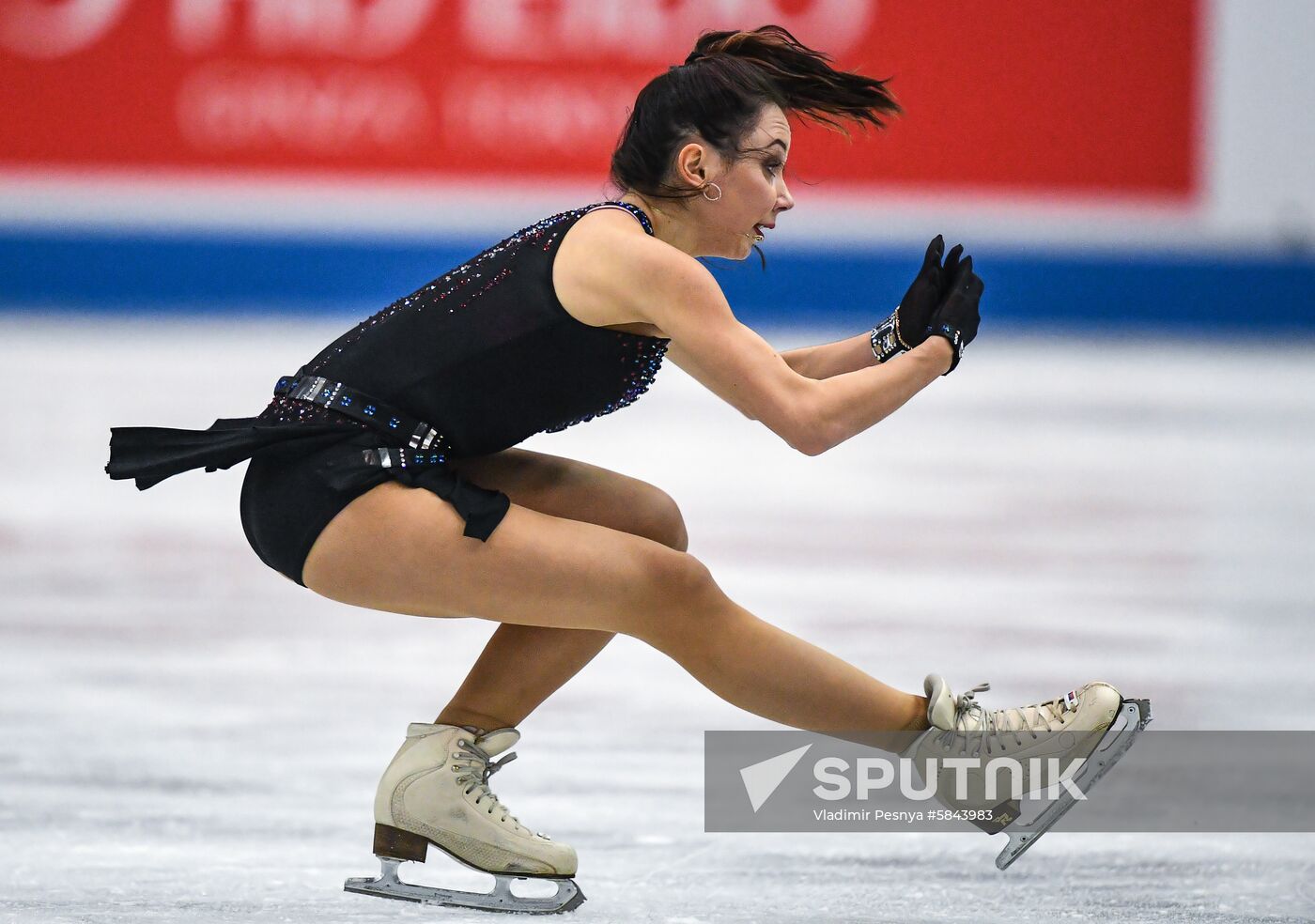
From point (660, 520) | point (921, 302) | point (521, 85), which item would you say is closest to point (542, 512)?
point (660, 520)

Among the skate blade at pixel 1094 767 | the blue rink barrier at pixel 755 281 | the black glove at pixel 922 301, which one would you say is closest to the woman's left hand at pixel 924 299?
the black glove at pixel 922 301

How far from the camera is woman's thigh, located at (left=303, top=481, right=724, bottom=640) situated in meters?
1.93

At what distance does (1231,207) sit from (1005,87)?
138 centimetres

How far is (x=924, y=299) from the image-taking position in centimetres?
209

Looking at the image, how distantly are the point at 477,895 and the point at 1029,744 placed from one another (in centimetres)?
72

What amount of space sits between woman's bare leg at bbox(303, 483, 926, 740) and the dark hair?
1.49 feet

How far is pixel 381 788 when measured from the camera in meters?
2.11

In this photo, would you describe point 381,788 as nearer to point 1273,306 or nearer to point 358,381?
point 358,381

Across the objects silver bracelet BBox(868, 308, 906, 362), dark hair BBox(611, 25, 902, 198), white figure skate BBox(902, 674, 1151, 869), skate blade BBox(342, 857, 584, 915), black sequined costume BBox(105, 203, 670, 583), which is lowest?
skate blade BBox(342, 857, 584, 915)

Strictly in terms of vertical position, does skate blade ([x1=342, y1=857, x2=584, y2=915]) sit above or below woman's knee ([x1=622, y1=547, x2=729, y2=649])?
below

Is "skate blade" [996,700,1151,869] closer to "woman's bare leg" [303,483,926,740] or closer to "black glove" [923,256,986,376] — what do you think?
"woman's bare leg" [303,483,926,740]

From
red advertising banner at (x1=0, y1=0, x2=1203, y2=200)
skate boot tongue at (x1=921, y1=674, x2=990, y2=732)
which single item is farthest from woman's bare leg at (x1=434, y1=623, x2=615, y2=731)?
red advertising banner at (x1=0, y1=0, x2=1203, y2=200)

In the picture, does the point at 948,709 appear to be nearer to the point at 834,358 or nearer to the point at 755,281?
the point at 834,358

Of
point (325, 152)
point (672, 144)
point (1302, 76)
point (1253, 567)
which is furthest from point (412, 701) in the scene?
point (1302, 76)
